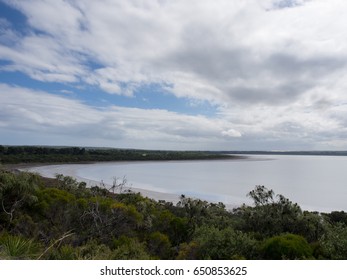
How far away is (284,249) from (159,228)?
8577 millimetres

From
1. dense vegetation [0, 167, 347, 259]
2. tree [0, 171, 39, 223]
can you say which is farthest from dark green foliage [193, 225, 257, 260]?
tree [0, 171, 39, 223]

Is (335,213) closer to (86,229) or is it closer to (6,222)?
(86,229)

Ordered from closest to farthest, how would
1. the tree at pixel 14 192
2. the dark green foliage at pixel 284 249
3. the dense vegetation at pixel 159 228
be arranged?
1. the dark green foliage at pixel 284 249
2. the dense vegetation at pixel 159 228
3. the tree at pixel 14 192

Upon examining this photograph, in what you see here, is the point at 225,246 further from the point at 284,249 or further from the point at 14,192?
the point at 14,192

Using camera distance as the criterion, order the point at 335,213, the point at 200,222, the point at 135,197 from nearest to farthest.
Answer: the point at 200,222
the point at 135,197
the point at 335,213

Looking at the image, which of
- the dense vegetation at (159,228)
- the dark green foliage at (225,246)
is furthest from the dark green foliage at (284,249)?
the dark green foliage at (225,246)

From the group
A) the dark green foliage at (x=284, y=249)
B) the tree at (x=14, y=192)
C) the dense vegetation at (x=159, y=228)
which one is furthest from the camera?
the tree at (x=14, y=192)

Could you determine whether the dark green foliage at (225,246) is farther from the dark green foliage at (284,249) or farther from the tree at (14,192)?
the tree at (14,192)

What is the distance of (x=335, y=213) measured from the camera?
32.0 metres

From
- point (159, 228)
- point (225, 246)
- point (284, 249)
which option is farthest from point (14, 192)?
point (284, 249)

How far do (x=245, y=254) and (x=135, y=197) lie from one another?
52.5 ft

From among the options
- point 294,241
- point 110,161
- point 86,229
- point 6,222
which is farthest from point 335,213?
point 110,161

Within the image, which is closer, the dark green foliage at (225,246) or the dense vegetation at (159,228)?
the dark green foliage at (225,246)

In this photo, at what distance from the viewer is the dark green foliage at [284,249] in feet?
35.5
